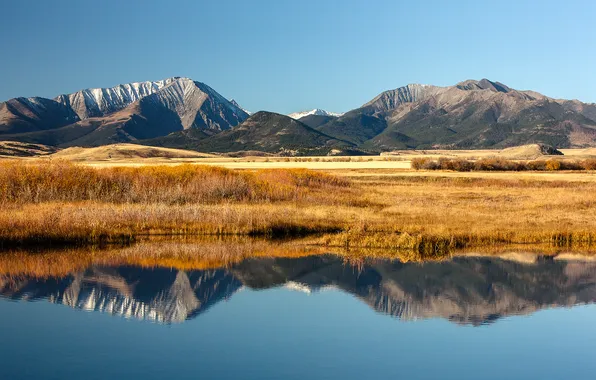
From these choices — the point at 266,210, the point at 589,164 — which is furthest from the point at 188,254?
the point at 589,164

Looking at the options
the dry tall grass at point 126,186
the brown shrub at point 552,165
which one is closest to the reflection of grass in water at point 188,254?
the dry tall grass at point 126,186

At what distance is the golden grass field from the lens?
3569 centimetres

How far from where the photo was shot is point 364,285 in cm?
2772

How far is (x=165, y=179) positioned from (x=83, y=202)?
32.6ft

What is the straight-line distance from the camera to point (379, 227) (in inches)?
1505

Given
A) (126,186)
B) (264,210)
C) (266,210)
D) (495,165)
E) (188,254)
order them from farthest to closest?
Answer: (495,165)
(126,186)
(266,210)
(264,210)
(188,254)

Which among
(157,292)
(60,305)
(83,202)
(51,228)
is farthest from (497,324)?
(83,202)

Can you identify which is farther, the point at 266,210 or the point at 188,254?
the point at 266,210

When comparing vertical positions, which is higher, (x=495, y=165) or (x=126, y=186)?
(x=126, y=186)

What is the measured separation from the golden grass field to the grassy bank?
0.07 metres

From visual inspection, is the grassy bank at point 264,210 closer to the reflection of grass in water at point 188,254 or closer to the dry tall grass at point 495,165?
the reflection of grass in water at point 188,254

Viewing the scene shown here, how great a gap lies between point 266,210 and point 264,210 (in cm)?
28

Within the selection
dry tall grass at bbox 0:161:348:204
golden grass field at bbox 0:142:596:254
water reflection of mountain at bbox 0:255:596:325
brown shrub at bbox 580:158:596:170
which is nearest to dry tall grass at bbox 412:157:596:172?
brown shrub at bbox 580:158:596:170

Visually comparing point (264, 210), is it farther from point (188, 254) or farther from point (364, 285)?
point (364, 285)
